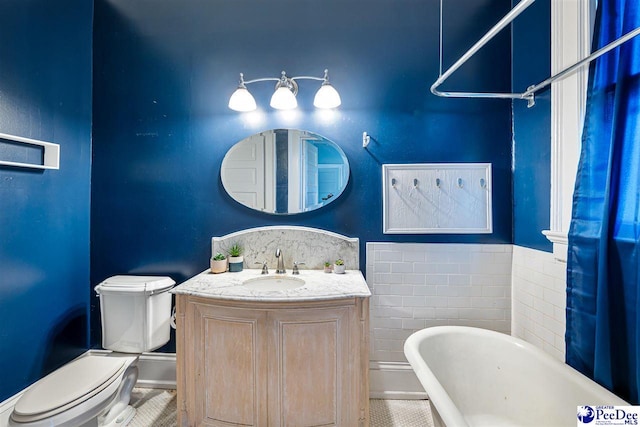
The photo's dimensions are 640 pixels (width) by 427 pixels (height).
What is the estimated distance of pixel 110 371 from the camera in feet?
4.96

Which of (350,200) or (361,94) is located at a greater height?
(361,94)

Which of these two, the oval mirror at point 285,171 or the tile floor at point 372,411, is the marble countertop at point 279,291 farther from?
the tile floor at point 372,411

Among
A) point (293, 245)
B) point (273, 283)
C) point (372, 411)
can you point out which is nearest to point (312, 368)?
point (273, 283)

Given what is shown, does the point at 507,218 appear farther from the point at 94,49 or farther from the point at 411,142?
the point at 94,49

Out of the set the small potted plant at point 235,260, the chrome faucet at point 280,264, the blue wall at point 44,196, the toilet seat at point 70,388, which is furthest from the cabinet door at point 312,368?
the blue wall at point 44,196

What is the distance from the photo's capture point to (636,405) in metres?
0.99

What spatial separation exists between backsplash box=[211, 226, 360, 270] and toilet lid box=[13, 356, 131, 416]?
840mm

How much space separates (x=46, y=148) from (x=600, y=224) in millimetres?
2890

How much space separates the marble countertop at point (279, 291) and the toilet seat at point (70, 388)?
1.79 ft

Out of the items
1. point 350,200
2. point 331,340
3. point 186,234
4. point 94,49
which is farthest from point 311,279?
point 94,49

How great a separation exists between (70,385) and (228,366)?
2.44ft

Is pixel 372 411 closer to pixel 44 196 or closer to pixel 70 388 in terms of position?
pixel 70 388

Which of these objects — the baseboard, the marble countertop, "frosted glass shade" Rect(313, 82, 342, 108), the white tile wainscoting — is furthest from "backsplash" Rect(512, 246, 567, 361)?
"frosted glass shade" Rect(313, 82, 342, 108)

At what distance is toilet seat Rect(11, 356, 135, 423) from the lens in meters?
1.25
